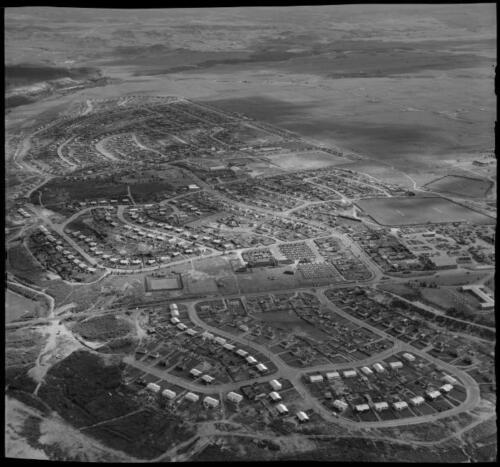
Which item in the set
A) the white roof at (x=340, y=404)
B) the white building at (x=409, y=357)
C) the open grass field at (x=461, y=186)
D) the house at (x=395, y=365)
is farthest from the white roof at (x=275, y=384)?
the open grass field at (x=461, y=186)

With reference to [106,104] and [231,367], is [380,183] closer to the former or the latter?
[231,367]

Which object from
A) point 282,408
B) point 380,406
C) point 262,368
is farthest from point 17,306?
point 380,406

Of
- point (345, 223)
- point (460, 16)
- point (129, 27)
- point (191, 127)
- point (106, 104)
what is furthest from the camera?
point (460, 16)

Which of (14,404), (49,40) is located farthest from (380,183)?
(49,40)

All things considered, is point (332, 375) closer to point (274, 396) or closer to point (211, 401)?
point (274, 396)

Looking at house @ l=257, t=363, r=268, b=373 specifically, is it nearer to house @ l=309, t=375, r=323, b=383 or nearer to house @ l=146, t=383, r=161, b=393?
house @ l=309, t=375, r=323, b=383

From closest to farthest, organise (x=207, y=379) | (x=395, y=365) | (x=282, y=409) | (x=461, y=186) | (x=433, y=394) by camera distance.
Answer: (x=282, y=409)
(x=433, y=394)
(x=207, y=379)
(x=395, y=365)
(x=461, y=186)
